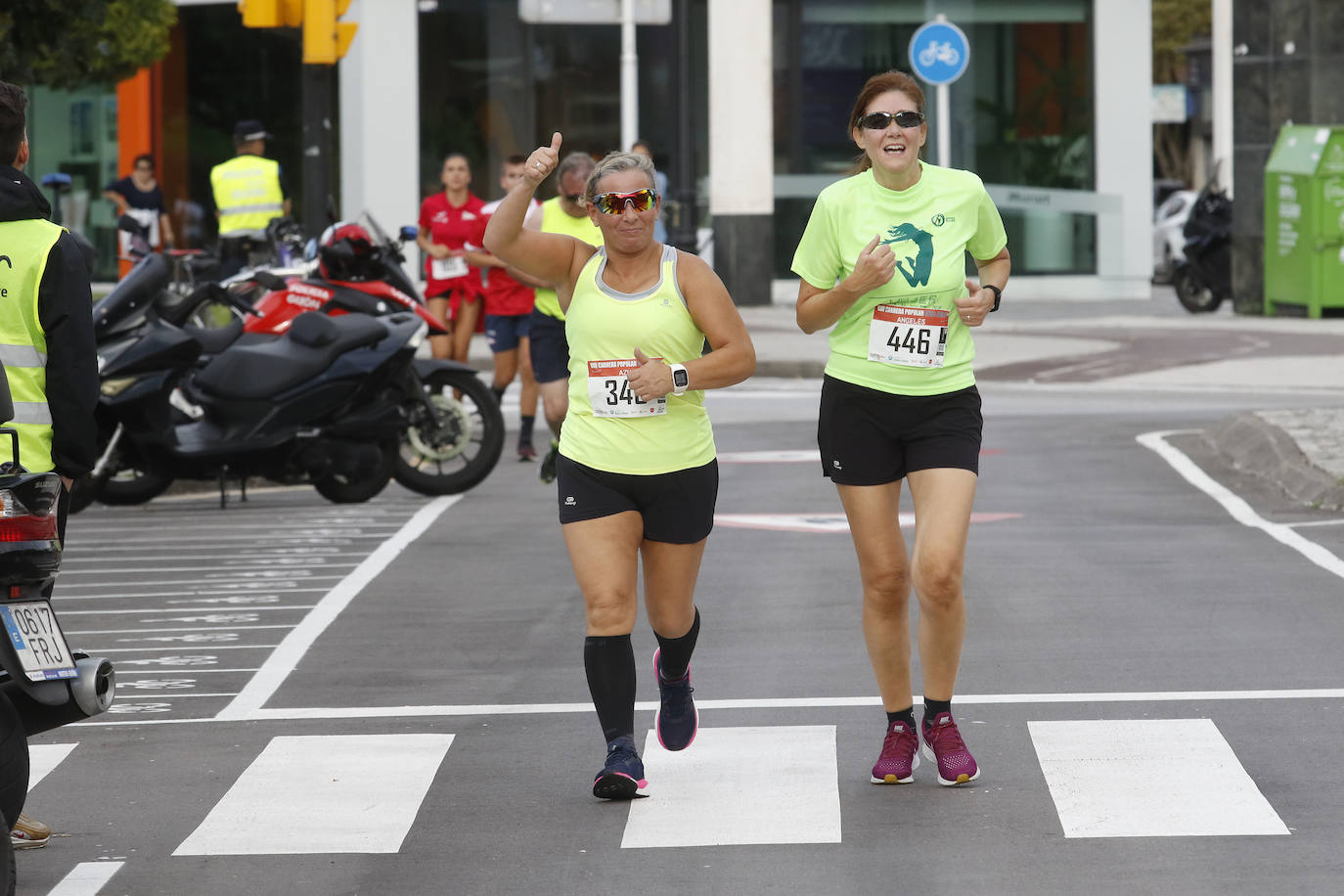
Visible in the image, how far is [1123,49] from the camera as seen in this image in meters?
31.9

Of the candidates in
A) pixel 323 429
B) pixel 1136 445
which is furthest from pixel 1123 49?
pixel 323 429

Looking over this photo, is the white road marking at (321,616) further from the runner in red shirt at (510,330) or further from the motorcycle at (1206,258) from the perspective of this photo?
the motorcycle at (1206,258)

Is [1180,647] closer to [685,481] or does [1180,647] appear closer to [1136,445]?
[685,481]

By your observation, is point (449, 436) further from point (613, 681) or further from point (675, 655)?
point (613, 681)

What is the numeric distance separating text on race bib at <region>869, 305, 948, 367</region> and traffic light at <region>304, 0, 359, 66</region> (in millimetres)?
8985

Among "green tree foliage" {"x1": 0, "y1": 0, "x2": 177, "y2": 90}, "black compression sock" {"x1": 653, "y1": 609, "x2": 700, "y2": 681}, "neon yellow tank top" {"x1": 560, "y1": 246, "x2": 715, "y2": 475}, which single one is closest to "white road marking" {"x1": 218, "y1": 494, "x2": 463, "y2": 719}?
"black compression sock" {"x1": 653, "y1": 609, "x2": 700, "y2": 681}

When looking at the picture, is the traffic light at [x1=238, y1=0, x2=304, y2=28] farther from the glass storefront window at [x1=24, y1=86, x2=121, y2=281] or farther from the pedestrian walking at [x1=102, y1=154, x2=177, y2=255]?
Answer: the glass storefront window at [x1=24, y1=86, x2=121, y2=281]

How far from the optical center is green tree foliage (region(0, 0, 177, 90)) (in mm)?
19900

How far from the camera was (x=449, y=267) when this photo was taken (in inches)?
662

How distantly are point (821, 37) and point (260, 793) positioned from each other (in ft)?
83.8

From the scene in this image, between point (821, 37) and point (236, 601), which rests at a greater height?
point (821, 37)

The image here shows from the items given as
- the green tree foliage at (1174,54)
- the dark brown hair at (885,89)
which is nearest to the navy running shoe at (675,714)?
the dark brown hair at (885,89)

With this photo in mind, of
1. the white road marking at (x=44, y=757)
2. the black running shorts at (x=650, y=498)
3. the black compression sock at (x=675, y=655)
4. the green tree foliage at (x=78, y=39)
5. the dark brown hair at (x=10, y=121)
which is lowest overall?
the white road marking at (x=44, y=757)

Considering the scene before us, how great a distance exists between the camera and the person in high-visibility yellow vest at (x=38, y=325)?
248 inches
